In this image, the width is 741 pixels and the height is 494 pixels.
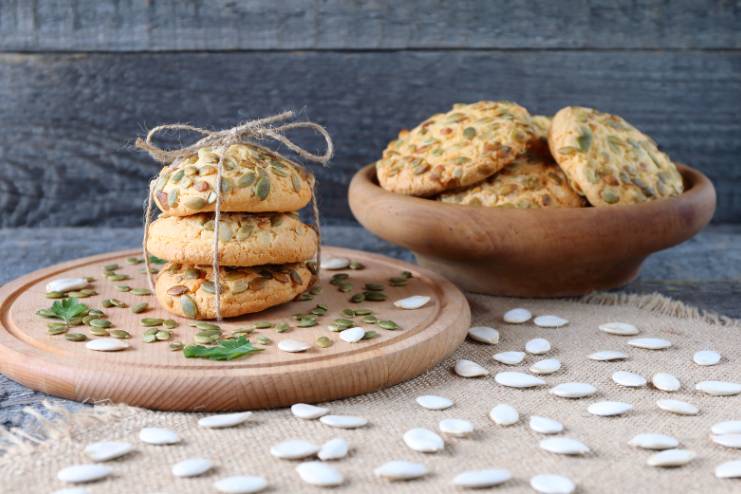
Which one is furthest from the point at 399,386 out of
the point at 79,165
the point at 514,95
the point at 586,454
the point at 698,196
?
the point at 79,165

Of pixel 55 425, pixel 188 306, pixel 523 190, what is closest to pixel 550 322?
pixel 523 190

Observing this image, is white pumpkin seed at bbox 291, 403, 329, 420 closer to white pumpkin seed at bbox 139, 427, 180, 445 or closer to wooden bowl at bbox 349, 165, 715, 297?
white pumpkin seed at bbox 139, 427, 180, 445

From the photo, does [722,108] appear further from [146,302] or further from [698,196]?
[146,302]

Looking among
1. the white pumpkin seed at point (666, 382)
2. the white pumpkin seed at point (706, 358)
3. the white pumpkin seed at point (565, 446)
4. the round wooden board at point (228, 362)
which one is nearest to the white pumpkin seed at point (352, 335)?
the round wooden board at point (228, 362)

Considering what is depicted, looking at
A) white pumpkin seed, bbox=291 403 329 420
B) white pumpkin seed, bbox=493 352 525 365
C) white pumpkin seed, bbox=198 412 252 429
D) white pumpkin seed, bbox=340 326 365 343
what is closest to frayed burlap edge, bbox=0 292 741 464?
white pumpkin seed, bbox=198 412 252 429

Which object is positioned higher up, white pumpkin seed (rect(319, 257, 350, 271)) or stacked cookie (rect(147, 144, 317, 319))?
stacked cookie (rect(147, 144, 317, 319))
